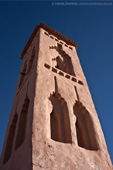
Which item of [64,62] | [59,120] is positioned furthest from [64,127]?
[64,62]

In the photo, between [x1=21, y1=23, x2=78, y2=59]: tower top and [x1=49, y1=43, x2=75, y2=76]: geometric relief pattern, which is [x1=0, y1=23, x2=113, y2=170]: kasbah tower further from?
[x1=21, y1=23, x2=78, y2=59]: tower top

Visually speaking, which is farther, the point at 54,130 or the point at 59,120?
the point at 59,120

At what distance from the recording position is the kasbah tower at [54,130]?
2.92 meters

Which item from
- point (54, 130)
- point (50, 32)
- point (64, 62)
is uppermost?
point (50, 32)

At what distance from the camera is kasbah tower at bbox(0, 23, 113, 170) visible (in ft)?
9.56

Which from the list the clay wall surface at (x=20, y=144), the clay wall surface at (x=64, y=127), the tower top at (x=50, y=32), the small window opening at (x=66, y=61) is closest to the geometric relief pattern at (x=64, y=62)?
the small window opening at (x=66, y=61)

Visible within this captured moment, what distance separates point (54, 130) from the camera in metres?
3.92

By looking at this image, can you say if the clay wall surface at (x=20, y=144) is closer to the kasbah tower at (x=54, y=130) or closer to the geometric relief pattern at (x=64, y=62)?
the kasbah tower at (x=54, y=130)

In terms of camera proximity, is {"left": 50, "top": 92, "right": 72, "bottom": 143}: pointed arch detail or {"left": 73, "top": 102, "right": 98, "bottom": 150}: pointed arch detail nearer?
{"left": 50, "top": 92, "right": 72, "bottom": 143}: pointed arch detail

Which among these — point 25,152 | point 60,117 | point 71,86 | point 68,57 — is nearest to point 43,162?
point 25,152

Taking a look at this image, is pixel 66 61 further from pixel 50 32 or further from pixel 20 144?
pixel 20 144

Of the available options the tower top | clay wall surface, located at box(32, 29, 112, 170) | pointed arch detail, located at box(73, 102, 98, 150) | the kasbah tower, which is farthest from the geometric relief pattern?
pointed arch detail, located at box(73, 102, 98, 150)

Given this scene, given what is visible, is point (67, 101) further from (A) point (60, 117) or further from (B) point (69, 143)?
(B) point (69, 143)

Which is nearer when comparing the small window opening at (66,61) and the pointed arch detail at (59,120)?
the pointed arch detail at (59,120)
